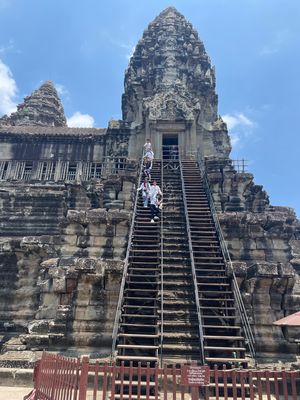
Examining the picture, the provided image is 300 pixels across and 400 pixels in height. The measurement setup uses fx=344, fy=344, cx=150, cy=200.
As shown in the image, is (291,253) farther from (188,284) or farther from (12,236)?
(12,236)

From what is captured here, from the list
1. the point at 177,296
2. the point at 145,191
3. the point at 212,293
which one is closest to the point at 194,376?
the point at 212,293

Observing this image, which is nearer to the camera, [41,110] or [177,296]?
[177,296]

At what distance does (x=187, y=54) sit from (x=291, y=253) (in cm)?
2109

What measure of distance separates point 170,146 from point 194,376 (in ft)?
52.3

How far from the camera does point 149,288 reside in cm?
945

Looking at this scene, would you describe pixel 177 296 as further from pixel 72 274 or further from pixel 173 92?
pixel 173 92

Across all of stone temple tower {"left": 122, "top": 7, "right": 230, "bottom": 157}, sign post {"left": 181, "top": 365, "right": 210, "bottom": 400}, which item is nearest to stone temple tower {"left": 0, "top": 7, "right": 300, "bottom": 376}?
stone temple tower {"left": 122, "top": 7, "right": 230, "bottom": 157}

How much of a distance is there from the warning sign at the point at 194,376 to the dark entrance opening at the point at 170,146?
15.2 meters

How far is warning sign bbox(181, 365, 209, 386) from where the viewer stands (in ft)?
16.0

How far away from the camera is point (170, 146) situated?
19.8 metres

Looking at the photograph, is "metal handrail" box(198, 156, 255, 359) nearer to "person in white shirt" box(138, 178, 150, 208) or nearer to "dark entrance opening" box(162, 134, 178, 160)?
"person in white shirt" box(138, 178, 150, 208)

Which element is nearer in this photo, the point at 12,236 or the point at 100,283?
the point at 100,283

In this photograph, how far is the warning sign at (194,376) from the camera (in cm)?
489


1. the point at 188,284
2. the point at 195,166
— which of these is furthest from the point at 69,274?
the point at 195,166
